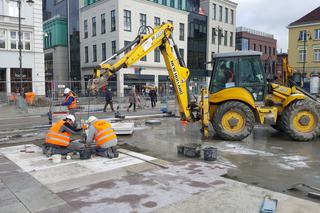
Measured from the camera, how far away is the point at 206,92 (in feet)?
32.6

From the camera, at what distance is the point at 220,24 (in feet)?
159

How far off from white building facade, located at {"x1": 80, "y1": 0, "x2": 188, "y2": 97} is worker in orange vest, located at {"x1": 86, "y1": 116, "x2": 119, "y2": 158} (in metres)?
24.4

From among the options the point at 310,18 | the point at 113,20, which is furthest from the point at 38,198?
the point at 310,18

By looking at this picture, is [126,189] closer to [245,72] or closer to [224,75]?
[224,75]

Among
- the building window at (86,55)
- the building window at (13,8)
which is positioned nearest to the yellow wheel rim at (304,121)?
the building window at (13,8)

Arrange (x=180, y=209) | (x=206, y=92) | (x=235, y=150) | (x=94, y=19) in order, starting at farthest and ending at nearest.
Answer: (x=94, y=19)
(x=206, y=92)
(x=235, y=150)
(x=180, y=209)

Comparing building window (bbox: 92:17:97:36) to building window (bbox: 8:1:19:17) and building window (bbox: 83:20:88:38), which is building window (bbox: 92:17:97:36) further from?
building window (bbox: 8:1:19:17)

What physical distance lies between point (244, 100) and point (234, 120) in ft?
2.38

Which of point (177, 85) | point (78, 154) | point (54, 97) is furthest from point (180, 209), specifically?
point (54, 97)

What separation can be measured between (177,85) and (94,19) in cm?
3143

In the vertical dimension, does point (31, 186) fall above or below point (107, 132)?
below

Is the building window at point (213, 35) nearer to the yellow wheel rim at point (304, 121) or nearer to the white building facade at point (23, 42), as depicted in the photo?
the white building facade at point (23, 42)

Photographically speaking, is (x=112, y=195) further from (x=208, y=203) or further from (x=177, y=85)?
(x=177, y=85)

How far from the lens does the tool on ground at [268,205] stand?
14.5 feet
